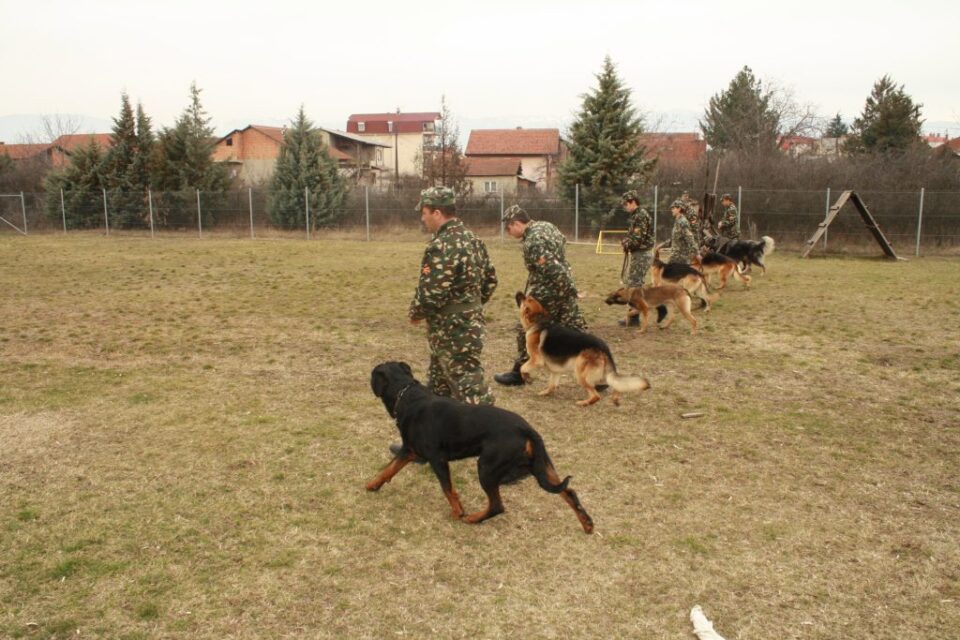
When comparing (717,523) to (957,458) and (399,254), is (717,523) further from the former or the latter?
(399,254)

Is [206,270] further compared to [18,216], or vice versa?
[18,216]

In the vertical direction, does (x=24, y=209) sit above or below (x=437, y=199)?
above

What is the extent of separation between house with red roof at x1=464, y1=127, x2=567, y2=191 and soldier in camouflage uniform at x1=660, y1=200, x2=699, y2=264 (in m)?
43.2

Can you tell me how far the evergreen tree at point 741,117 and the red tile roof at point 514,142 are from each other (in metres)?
15.0

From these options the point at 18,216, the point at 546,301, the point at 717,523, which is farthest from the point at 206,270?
the point at 18,216

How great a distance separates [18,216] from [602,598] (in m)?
31.9

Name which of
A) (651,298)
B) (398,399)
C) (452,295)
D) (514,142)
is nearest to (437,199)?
(452,295)

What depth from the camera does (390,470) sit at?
424cm

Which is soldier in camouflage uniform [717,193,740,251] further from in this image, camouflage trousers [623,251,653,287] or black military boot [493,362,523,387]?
black military boot [493,362,523,387]

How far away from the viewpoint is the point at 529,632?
3.01 metres

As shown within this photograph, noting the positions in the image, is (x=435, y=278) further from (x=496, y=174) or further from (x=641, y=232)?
(x=496, y=174)

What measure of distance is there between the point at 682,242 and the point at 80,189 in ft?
84.1

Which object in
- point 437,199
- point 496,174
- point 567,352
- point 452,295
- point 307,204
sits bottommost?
point 567,352

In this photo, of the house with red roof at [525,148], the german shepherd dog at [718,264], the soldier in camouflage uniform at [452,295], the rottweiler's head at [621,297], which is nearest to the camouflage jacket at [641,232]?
the rottweiler's head at [621,297]
